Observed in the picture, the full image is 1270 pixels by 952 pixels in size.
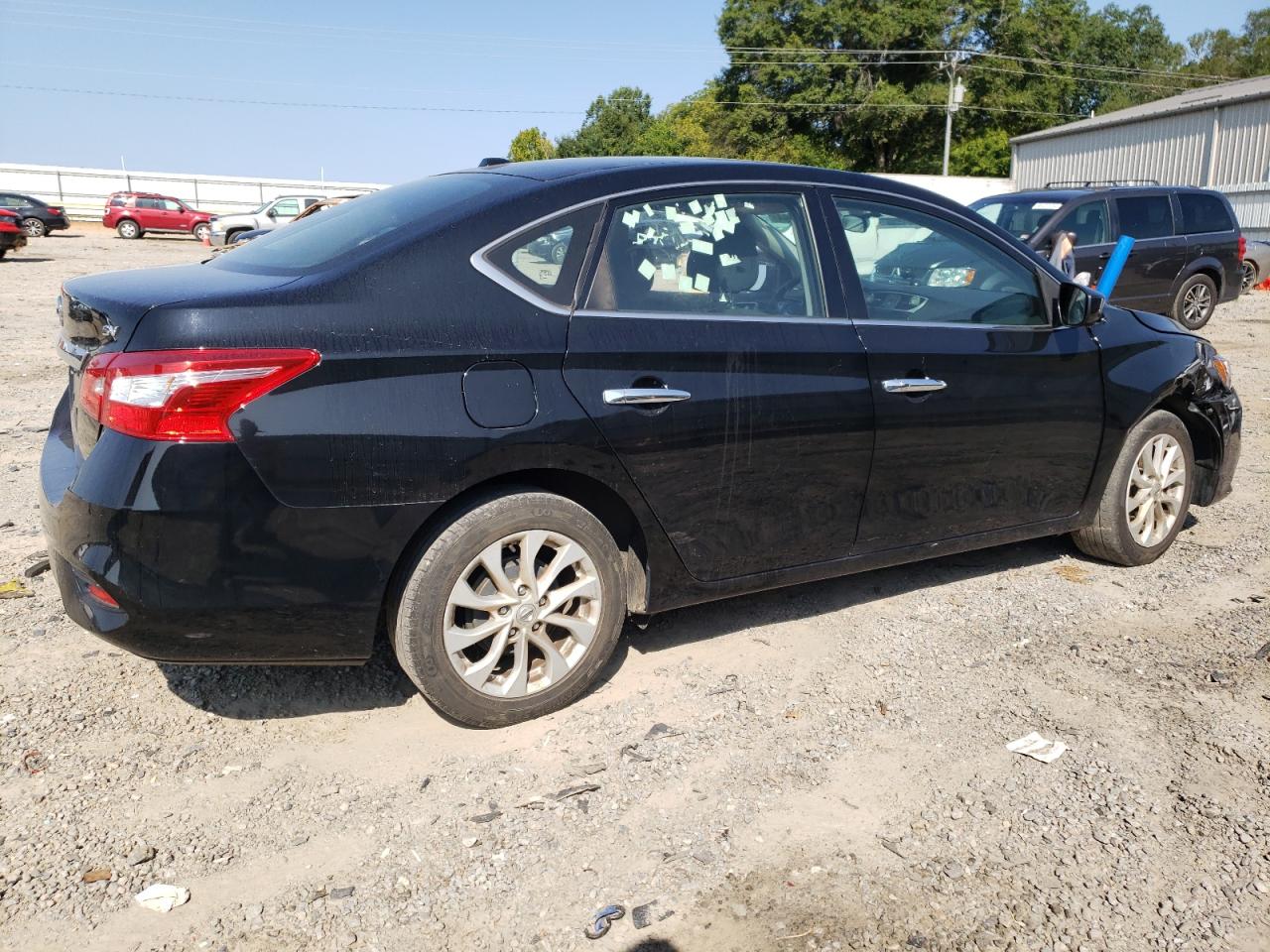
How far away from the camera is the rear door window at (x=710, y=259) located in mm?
3512

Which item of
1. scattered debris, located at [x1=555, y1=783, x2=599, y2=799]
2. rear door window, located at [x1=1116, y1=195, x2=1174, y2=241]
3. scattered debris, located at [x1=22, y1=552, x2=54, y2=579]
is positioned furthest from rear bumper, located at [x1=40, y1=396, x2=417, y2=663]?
rear door window, located at [x1=1116, y1=195, x2=1174, y2=241]

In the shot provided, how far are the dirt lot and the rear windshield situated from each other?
1442 millimetres

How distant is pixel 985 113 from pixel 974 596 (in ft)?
194

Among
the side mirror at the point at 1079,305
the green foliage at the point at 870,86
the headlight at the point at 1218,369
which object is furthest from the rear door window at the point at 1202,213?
the green foliage at the point at 870,86

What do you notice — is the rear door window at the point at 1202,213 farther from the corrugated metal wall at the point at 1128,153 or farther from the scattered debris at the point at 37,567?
the corrugated metal wall at the point at 1128,153

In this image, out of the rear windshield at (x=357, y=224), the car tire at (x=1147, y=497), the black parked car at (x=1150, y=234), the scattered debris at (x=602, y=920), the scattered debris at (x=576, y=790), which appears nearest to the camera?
the scattered debris at (x=602, y=920)

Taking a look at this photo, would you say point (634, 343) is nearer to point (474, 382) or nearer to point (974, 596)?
point (474, 382)

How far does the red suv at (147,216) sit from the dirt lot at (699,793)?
120ft

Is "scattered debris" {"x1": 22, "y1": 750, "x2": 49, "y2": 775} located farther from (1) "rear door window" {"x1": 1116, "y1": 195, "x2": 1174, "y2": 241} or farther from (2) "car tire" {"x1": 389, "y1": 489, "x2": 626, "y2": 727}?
(1) "rear door window" {"x1": 1116, "y1": 195, "x2": 1174, "y2": 241}

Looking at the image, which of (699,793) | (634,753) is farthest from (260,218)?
(699,793)

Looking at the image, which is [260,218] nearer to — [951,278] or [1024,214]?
[1024,214]

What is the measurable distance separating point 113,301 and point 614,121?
6082 cm

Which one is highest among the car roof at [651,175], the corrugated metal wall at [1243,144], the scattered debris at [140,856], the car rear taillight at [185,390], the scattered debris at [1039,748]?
the corrugated metal wall at [1243,144]

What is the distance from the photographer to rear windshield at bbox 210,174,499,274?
3.35 metres
